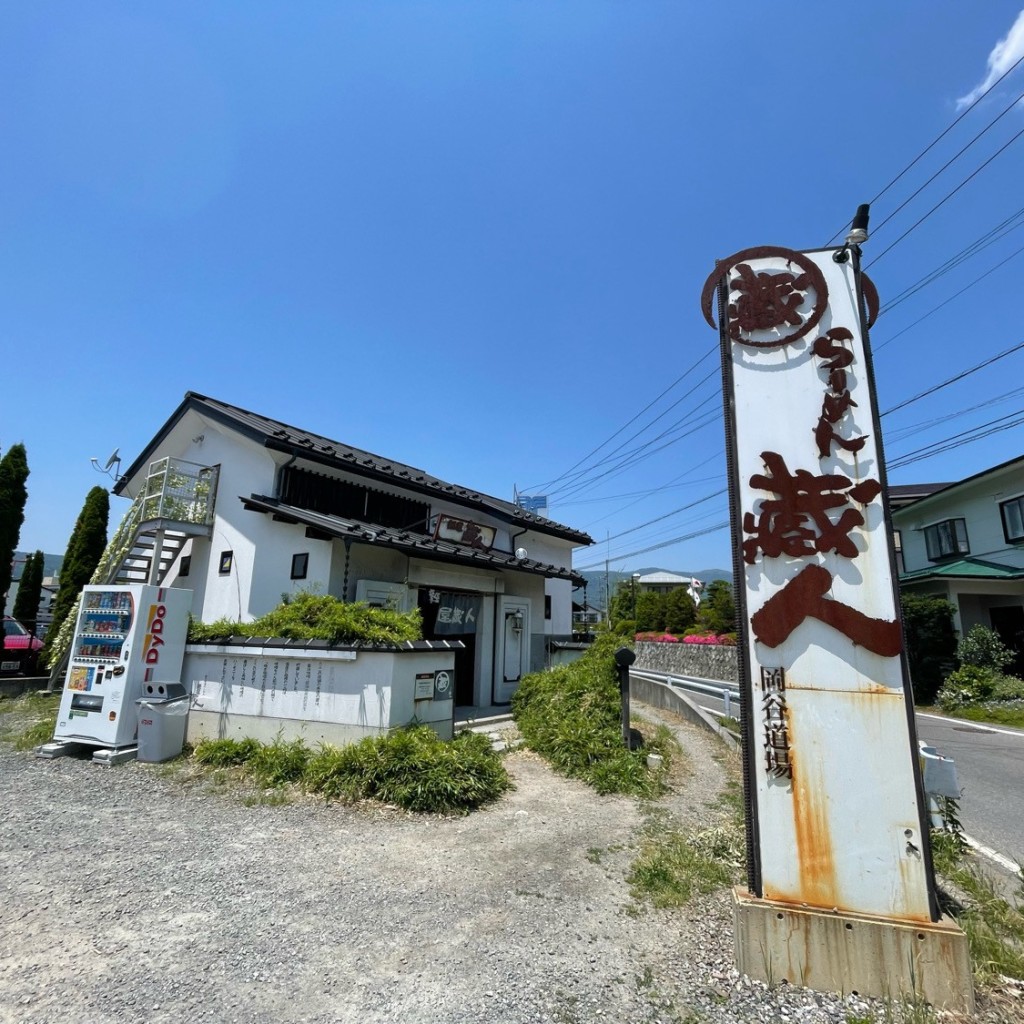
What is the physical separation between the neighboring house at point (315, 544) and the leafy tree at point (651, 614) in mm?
20834

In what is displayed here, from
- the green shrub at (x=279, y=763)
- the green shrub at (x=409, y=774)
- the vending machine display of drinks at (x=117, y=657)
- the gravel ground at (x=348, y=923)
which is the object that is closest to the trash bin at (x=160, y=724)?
the vending machine display of drinks at (x=117, y=657)

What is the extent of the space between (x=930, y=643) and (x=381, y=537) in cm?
Answer: 1672

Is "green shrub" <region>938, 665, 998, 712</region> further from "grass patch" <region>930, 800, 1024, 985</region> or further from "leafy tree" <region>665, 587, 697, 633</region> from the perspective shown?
"leafy tree" <region>665, 587, 697, 633</region>

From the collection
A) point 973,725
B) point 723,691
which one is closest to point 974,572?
point 973,725

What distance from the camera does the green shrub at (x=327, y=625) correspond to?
745 cm

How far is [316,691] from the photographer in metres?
7.39

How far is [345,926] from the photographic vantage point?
3523 mm

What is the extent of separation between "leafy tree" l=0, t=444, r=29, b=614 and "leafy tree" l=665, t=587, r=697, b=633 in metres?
30.2

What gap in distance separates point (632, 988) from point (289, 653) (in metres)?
6.02

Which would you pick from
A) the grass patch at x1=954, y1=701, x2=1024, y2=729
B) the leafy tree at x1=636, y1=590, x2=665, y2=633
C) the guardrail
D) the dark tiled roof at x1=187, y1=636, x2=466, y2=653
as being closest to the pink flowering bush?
the guardrail

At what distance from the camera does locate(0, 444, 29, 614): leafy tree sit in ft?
49.9

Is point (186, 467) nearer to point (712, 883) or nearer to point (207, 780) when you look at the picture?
point (207, 780)

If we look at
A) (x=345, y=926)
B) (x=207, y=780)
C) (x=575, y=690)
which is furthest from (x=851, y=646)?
(x=207, y=780)

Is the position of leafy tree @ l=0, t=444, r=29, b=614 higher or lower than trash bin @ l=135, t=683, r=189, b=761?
higher
